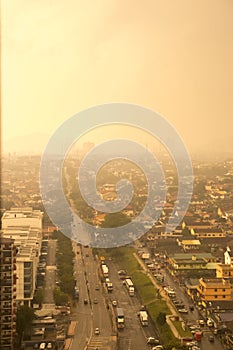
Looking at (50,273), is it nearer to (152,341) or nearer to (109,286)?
(109,286)

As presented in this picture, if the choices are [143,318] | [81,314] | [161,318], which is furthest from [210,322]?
[81,314]

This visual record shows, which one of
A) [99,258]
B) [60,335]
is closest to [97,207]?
[99,258]

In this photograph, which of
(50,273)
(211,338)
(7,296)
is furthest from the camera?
(50,273)

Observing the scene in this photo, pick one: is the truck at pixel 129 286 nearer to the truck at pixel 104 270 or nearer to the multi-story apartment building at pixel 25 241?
the truck at pixel 104 270

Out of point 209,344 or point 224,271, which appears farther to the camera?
point 224,271

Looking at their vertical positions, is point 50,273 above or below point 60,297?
above
